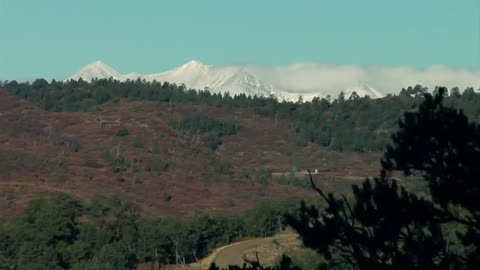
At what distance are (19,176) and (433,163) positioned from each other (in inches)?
5150

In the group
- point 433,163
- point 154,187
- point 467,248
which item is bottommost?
point 154,187

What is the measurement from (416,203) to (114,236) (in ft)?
193

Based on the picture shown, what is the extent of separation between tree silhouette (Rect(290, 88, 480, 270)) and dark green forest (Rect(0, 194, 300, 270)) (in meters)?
44.1

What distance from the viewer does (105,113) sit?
196 meters

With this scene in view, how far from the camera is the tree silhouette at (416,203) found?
18331 mm

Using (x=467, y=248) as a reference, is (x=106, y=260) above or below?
below

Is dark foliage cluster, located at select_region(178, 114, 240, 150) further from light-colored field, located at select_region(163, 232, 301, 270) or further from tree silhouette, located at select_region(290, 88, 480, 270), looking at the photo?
tree silhouette, located at select_region(290, 88, 480, 270)

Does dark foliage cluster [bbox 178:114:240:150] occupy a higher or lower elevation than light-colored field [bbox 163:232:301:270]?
higher

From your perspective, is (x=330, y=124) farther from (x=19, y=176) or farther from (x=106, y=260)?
(x=106, y=260)

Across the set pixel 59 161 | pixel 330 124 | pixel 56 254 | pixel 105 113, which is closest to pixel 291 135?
pixel 330 124

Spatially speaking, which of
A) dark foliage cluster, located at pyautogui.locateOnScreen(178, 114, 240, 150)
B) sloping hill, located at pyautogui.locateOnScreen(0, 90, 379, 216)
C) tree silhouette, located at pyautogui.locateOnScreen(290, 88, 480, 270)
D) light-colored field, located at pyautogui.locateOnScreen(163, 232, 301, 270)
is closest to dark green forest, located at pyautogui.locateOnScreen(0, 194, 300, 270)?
light-colored field, located at pyautogui.locateOnScreen(163, 232, 301, 270)

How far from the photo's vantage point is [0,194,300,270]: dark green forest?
69438mm

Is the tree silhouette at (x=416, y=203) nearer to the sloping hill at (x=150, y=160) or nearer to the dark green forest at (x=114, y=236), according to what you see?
the dark green forest at (x=114, y=236)

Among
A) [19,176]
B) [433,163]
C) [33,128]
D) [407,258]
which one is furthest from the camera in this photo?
[33,128]
